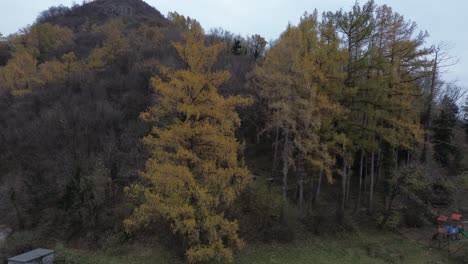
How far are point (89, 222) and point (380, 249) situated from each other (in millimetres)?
13447

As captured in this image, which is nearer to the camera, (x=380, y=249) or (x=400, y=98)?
(x=380, y=249)

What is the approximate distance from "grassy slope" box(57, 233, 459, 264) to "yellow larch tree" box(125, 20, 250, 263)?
257cm

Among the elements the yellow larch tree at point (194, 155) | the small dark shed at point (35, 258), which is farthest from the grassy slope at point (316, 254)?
the yellow larch tree at point (194, 155)

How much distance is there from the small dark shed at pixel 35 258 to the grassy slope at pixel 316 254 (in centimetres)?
62

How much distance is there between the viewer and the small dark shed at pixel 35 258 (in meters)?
11.0

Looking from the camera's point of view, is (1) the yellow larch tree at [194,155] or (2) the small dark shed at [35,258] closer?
(1) the yellow larch tree at [194,155]

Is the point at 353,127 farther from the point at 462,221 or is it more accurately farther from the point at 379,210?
the point at 462,221

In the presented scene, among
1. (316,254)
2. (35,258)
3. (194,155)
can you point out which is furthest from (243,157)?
(35,258)

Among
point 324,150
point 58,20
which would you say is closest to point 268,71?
point 324,150

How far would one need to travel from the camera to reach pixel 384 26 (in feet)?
53.7

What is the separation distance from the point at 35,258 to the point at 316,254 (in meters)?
10.9

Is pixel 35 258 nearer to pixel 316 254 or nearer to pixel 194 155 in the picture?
pixel 194 155

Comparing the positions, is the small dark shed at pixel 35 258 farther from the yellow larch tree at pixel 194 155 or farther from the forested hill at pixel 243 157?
the yellow larch tree at pixel 194 155

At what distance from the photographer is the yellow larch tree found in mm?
10453
